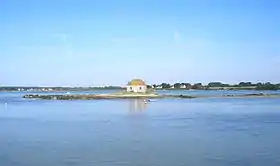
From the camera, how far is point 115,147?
55.7ft

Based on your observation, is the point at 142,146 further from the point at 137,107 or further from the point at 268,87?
the point at 268,87

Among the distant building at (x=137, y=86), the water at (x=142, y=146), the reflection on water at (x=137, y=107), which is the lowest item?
the water at (x=142, y=146)

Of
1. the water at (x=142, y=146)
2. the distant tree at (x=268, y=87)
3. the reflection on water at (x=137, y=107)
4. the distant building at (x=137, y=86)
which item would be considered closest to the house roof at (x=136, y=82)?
the distant building at (x=137, y=86)

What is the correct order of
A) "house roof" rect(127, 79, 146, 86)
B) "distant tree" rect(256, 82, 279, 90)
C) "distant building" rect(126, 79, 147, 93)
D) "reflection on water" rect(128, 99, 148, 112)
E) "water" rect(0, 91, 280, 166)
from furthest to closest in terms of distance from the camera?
"distant tree" rect(256, 82, 279, 90)
"distant building" rect(126, 79, 147, 93)
"house roof" rect(127, 79, 146, 86)
"reflection on water" rect(128, 99, 148, 112)
"water" rect(0, 91, 280, 166)

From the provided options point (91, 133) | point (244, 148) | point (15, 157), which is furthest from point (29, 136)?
point (244, 148)

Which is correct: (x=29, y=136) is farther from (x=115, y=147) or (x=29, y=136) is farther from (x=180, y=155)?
(x=180, y=155)

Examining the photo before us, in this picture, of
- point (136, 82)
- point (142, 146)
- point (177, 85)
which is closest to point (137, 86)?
point (136, 82)

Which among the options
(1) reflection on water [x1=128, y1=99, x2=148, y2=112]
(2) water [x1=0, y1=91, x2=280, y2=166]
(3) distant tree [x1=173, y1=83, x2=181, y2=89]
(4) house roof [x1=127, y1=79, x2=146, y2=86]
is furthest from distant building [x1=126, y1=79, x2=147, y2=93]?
(3) distant tree [x1=173, y1=83, x2=181, y2=89]

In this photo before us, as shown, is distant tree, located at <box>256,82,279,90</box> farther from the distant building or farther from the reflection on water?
the reflection on water

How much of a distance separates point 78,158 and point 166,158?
274 centimetres

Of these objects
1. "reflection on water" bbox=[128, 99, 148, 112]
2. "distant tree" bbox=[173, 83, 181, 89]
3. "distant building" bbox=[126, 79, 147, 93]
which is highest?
"distant tree" bbox=[173, 83, 181, 89]

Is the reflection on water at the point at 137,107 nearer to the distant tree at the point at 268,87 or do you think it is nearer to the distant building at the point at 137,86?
the distant building at the point at 137,86

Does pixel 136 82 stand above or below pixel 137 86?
above

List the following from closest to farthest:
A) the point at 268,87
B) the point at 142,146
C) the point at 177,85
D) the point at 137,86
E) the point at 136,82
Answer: the point at 142,146 < the point at 136,82 < the point at 137,86 < the point at 268,87 < the point at 177,85
